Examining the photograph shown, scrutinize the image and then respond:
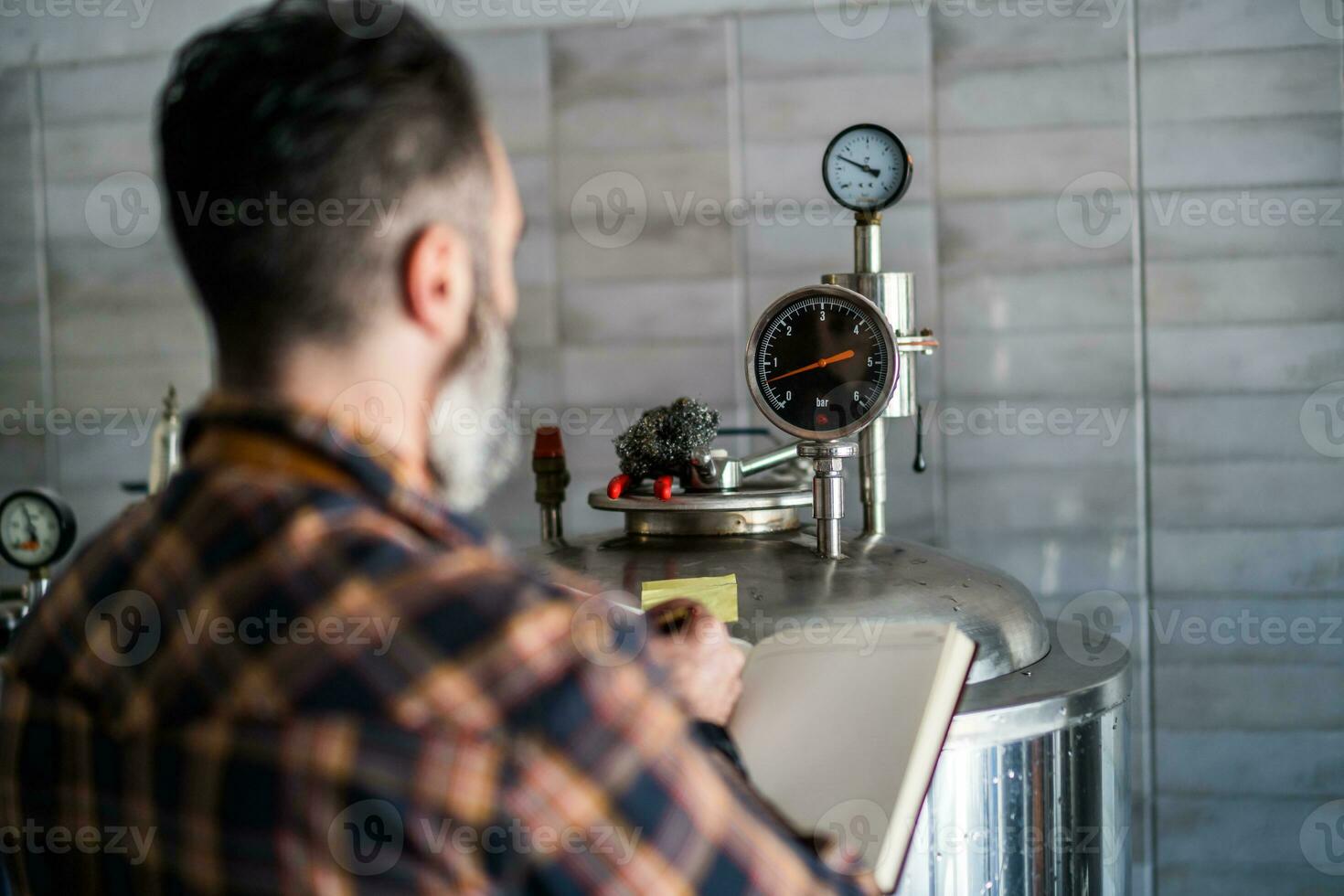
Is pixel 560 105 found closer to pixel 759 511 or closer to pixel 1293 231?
pixel 759 511

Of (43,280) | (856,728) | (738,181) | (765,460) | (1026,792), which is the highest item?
(738,181)

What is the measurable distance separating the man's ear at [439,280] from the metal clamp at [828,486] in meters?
1.20

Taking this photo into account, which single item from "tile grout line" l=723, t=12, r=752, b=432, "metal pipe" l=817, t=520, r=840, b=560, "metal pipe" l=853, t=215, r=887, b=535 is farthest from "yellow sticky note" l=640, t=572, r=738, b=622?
"tile grout line" l=723, t=12, r=752, b=432

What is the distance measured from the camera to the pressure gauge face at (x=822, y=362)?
1943 millimetres

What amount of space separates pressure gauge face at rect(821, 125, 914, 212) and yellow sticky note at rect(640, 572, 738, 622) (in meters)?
0.79

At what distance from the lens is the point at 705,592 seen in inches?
72.6

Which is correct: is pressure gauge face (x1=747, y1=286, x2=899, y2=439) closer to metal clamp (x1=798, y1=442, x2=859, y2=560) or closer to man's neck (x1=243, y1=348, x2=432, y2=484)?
metal clamp (x1=798, y1=442, x2=859, y2=560)

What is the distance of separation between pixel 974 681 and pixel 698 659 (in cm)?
83

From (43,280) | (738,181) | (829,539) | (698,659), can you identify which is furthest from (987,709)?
(43,280)

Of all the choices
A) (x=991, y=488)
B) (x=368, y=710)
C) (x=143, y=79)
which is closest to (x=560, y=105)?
(x=143, y=79)

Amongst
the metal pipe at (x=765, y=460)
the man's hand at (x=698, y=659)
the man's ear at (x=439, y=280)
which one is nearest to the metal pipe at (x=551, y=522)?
the metal pipe at (x=765, y=460)

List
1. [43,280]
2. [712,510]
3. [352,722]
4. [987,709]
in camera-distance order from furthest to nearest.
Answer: [43,280] < [712,510] < [987,709] < [352,722]

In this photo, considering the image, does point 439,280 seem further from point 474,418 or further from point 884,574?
point 884,574

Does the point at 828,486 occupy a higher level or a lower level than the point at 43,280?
lower
